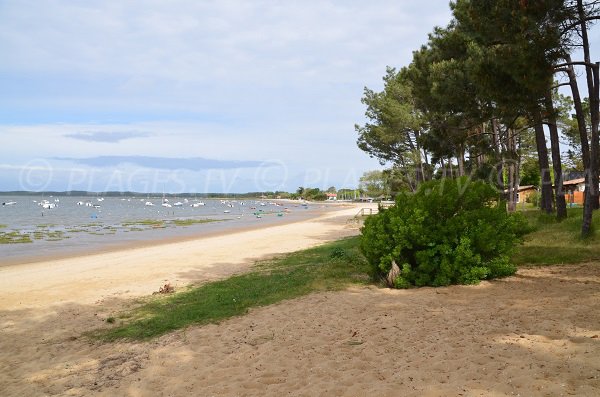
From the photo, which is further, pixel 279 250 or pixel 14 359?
pixel 279 250

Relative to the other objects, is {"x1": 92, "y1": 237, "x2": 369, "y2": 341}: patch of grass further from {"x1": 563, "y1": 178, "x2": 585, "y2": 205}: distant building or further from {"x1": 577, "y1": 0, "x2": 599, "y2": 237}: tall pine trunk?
{"x1": 563, "y1": 178, "x2": 585, "y2": 205}: distant building

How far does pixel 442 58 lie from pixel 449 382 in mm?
13063

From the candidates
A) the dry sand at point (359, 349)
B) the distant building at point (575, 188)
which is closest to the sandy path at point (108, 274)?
the dry sand at point (359, 349)

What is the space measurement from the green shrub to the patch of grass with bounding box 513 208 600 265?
158 centimetres

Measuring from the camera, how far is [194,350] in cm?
605

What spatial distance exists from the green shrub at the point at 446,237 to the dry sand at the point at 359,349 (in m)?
0.38

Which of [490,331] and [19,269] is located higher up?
[490,331]

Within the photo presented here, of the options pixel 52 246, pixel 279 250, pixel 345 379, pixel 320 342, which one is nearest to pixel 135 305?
pixel 320 342

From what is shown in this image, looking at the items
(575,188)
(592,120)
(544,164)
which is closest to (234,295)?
(592,120)

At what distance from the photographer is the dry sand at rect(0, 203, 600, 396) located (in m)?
4.28

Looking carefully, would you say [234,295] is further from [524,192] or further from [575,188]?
[524,192]

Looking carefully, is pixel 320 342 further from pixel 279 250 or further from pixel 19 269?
pixel 19 269

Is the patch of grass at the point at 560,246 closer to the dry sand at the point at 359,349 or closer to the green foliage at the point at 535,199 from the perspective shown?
the dry sand at the point at 359,349

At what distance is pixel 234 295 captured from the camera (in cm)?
942
